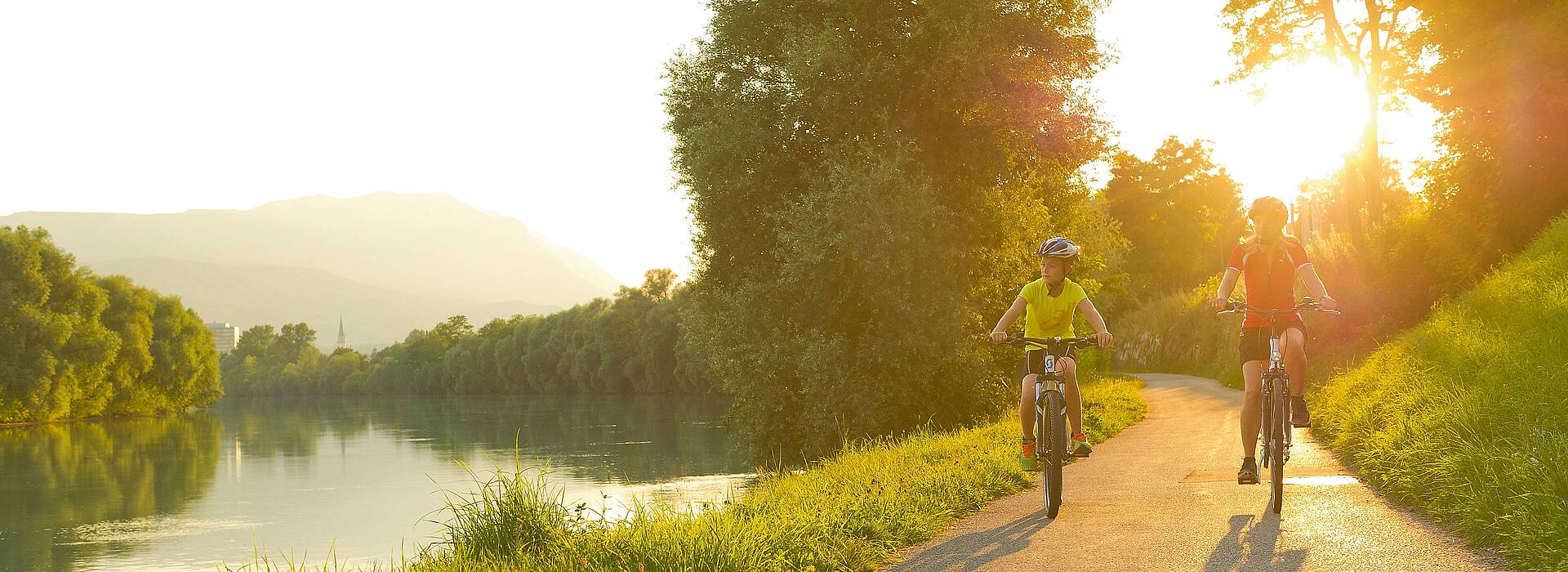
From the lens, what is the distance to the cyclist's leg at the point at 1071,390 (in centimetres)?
749

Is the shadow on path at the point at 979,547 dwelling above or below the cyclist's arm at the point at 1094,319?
below

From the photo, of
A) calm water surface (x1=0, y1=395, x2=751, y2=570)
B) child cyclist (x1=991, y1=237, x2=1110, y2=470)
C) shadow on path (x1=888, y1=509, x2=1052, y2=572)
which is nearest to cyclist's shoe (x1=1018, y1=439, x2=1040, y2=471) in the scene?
child cyclist (x1=991, y1=237, x2=1110, y2=470)

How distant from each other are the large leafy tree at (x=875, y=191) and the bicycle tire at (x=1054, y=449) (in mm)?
11364

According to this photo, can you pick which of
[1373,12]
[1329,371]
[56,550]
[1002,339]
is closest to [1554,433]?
[1002,339]

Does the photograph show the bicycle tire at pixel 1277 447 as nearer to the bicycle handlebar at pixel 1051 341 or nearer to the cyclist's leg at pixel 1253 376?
the cyclist's leg at pixel 1253 376

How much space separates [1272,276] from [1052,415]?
1.76 m

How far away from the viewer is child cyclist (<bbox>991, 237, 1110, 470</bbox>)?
24.5 feet

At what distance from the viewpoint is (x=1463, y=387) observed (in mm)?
9305

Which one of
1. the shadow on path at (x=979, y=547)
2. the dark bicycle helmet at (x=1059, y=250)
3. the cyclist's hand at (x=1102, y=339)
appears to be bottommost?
the shadow on path at (x=979, y=547)

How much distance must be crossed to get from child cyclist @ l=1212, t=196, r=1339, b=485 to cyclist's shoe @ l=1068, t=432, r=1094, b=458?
1.07m

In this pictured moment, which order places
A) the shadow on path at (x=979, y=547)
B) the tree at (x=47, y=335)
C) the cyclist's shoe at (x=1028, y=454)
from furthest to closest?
the tree at (x=47, y=335), the cyclist's shoe at (x=1028, y=454), the shadow on path at (x=979, y=547)

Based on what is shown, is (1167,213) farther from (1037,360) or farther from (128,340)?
(128,340)

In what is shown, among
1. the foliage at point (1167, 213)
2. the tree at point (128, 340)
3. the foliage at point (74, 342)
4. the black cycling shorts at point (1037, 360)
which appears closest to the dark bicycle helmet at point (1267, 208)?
the black cycling shorts at point (1037, 360)

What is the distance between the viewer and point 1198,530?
6859 millimetres
